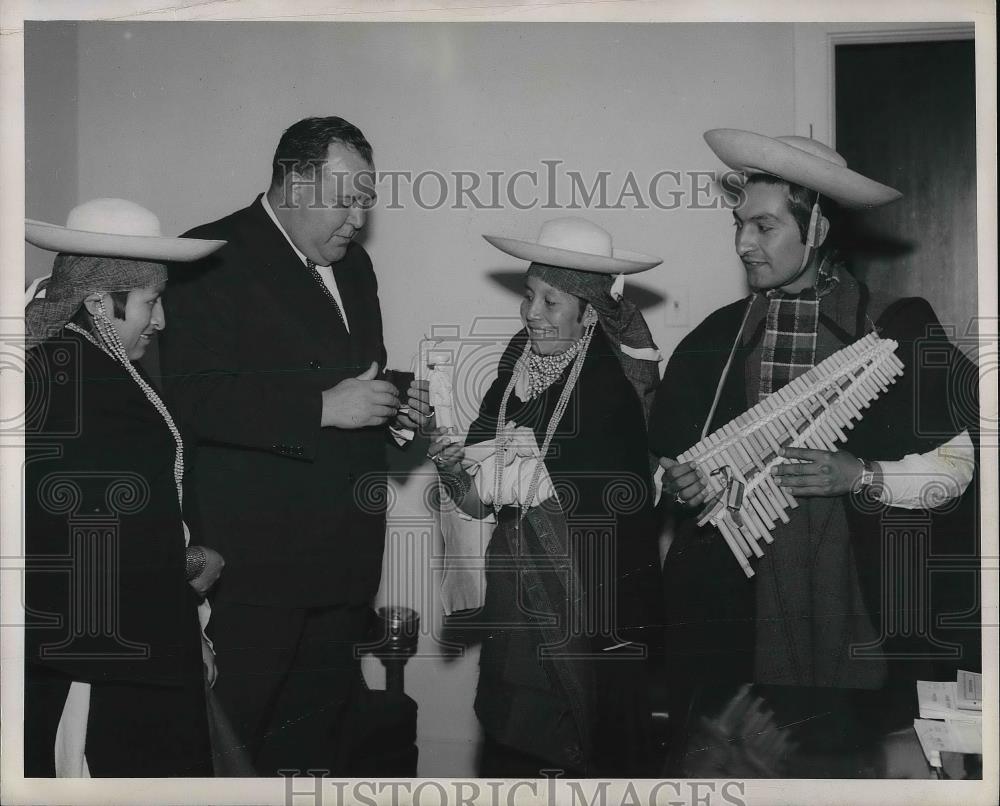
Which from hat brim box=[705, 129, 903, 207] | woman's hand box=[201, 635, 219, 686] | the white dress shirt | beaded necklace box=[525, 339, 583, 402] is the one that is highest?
hat brim box=[705, 129, 903, 207]

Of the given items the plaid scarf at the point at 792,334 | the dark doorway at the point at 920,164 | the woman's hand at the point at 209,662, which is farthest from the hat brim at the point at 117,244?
the dark doorway at the point at 920,164

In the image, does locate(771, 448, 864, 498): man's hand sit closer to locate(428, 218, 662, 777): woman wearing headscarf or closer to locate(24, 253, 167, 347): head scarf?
locate(428, 218, 662, 777): woman wearing headscarf

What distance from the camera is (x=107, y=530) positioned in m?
3.28

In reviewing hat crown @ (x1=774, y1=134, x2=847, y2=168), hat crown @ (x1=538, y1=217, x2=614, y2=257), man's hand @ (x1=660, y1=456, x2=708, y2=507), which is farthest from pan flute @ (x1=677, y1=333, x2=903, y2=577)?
hat crown @ (x1=538, y1=217, x2=614, y2=257)

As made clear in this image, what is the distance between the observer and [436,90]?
3.41m

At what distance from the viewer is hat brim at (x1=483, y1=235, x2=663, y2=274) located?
10.8ft

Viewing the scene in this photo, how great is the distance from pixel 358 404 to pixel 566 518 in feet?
2.15

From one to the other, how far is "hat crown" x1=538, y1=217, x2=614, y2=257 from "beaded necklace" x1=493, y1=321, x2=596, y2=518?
0.20m

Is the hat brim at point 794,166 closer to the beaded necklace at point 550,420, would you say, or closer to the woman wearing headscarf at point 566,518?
the woman wearing headscarf at point 566,518

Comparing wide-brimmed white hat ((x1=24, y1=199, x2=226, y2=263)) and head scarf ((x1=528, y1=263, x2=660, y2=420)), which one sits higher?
wide-brimmed white hat ((x1=24, y1=199, x2=226, y2=263))

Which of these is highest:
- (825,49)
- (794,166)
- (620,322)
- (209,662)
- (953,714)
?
(825,49)

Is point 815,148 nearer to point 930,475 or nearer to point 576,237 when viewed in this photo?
point 576,237

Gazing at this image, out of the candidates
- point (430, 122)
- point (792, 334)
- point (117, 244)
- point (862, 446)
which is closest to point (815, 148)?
point (792, 334)

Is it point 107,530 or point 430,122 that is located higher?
point 430,122
